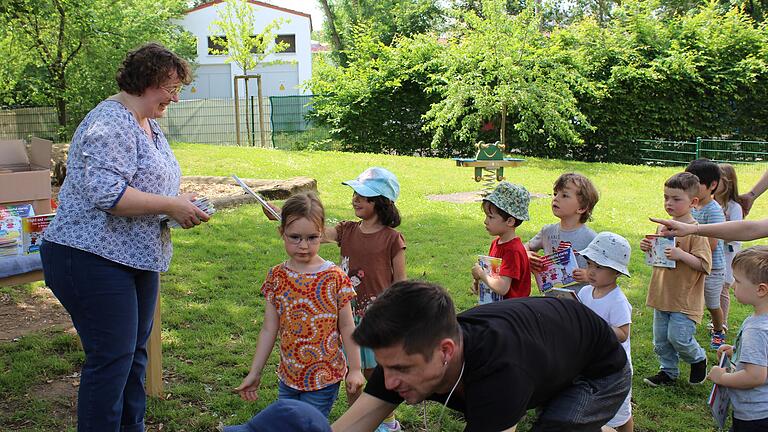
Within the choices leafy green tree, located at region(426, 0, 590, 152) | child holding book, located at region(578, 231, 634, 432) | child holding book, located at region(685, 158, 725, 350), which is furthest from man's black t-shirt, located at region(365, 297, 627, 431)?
leafy green tree, located at region(426, 0, 590, 152)

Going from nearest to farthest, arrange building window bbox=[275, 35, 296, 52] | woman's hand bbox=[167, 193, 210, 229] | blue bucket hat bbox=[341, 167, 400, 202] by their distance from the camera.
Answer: woman's hand bbox=[167, 193, 210, 229]
blue bucket hat bbox=[341, 167, 400, 202]
building window bbox=[275, 35, 296, 52]

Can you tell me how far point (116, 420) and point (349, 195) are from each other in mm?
8283

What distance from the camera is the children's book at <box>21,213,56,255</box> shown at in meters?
4.09

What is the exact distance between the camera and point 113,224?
3064 mm

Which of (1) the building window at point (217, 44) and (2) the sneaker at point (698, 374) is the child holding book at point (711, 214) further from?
(1) the building window at point (217, 44)

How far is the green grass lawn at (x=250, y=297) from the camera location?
422 cm

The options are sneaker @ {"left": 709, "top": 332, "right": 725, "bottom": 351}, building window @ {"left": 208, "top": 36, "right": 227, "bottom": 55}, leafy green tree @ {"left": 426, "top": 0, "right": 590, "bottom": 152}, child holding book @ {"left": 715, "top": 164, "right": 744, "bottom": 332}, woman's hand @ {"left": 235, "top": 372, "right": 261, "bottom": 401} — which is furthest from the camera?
building window @ {"left": 208, "top": 36, "right": 227, "bottom": 55}

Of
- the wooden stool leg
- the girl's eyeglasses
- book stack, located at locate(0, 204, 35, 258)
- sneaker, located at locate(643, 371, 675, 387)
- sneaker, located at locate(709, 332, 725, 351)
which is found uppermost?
the girl's eyeglasses

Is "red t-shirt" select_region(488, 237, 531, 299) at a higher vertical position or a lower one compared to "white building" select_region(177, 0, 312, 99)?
lower

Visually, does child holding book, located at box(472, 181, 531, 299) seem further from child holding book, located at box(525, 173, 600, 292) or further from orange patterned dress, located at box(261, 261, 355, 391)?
orange patterned dress, located at box(261, 261, 355, 391)

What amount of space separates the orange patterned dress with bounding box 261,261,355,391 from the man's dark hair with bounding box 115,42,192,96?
41.4 inches

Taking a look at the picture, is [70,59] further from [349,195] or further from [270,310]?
[270,310]

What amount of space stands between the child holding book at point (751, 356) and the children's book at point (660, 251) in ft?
3.46

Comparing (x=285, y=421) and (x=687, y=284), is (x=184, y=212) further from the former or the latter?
(x=687, y=284)
